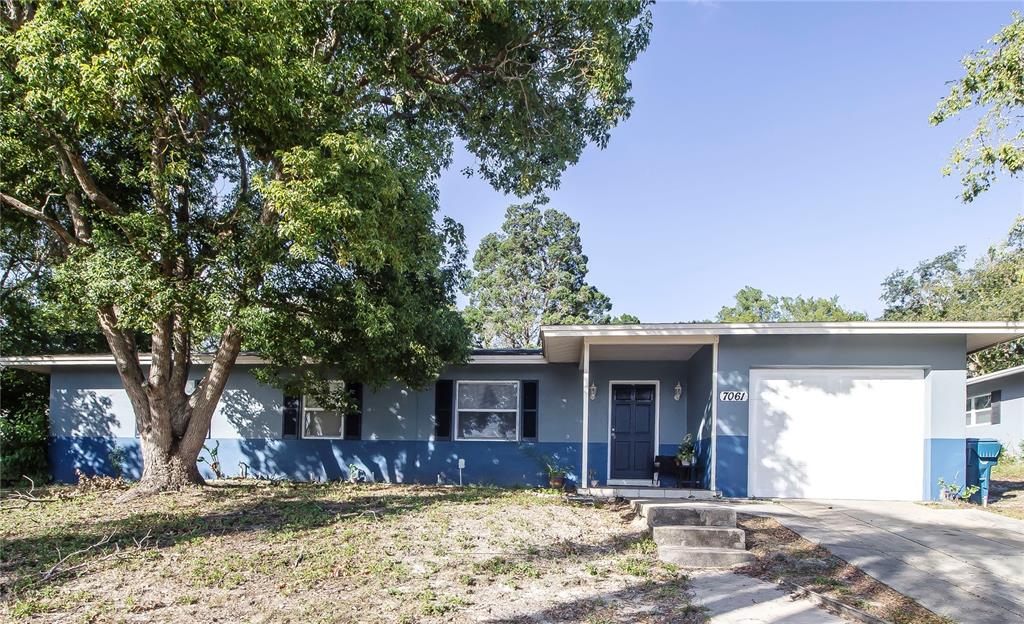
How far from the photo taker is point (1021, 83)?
11.1m

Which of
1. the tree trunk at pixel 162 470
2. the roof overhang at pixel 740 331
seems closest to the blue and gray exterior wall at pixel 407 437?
the roof overhang at pixel 740 331

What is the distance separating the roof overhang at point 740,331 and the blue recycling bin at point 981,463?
1.52 m

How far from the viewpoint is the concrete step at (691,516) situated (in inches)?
263

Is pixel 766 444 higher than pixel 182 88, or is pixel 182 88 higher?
pixel 182 88

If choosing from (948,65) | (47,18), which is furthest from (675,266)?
(47,18)

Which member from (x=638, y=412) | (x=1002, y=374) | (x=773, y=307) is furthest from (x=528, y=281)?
(x=638, y=412)

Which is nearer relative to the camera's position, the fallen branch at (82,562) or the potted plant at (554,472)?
the fallen branch at (82,562)

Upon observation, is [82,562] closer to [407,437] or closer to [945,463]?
[407,437]

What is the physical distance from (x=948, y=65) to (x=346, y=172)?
10213 mm

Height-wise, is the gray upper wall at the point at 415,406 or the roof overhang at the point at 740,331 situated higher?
the roof overhang at the point at 740,331

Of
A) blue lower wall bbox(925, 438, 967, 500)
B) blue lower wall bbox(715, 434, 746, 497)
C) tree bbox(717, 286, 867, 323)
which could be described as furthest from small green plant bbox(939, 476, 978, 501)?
tree bbox(717, 286, 867, 323)

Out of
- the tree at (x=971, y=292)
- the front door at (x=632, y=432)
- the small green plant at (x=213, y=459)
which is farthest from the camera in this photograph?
the tree at (x=971, y=292)

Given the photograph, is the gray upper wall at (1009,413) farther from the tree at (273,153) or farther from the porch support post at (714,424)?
the tree at (273,153)

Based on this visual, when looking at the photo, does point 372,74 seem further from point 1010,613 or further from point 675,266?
point 675,266
